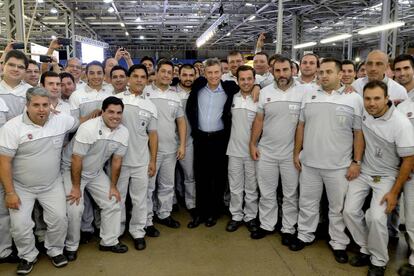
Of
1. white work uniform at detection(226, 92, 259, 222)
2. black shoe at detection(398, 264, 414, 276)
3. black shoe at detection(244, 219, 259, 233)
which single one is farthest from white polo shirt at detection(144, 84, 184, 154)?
black shoe at detection(398, 264, 414, 276)

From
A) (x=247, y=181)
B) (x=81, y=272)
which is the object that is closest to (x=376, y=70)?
(x=247, y=181)

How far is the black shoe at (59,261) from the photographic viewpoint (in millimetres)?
3163

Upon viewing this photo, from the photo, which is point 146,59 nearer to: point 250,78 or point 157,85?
point 157,85

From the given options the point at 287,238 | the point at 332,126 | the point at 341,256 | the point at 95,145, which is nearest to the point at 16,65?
the point at 95,145

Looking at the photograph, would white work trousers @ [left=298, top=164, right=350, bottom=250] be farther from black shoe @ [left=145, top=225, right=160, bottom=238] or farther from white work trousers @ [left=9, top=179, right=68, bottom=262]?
white work trousers @ [left=9, top=179, right=68, bottom=262]

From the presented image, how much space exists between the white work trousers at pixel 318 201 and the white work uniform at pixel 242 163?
59 cm

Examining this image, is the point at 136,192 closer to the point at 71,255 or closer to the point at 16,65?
the point at 71,255

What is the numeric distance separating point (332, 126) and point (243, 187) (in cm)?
127

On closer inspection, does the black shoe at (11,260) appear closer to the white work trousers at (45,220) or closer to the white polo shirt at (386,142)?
the white work trousers at (45,220)

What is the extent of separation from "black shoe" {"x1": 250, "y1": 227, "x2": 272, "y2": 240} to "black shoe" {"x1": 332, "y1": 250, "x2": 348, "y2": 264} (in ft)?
2.48

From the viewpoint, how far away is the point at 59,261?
317cm

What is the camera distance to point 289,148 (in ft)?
11.8

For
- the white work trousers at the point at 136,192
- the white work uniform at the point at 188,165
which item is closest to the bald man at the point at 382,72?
the white work uniform at the point at 188,165

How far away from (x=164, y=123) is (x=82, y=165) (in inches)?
39.8
